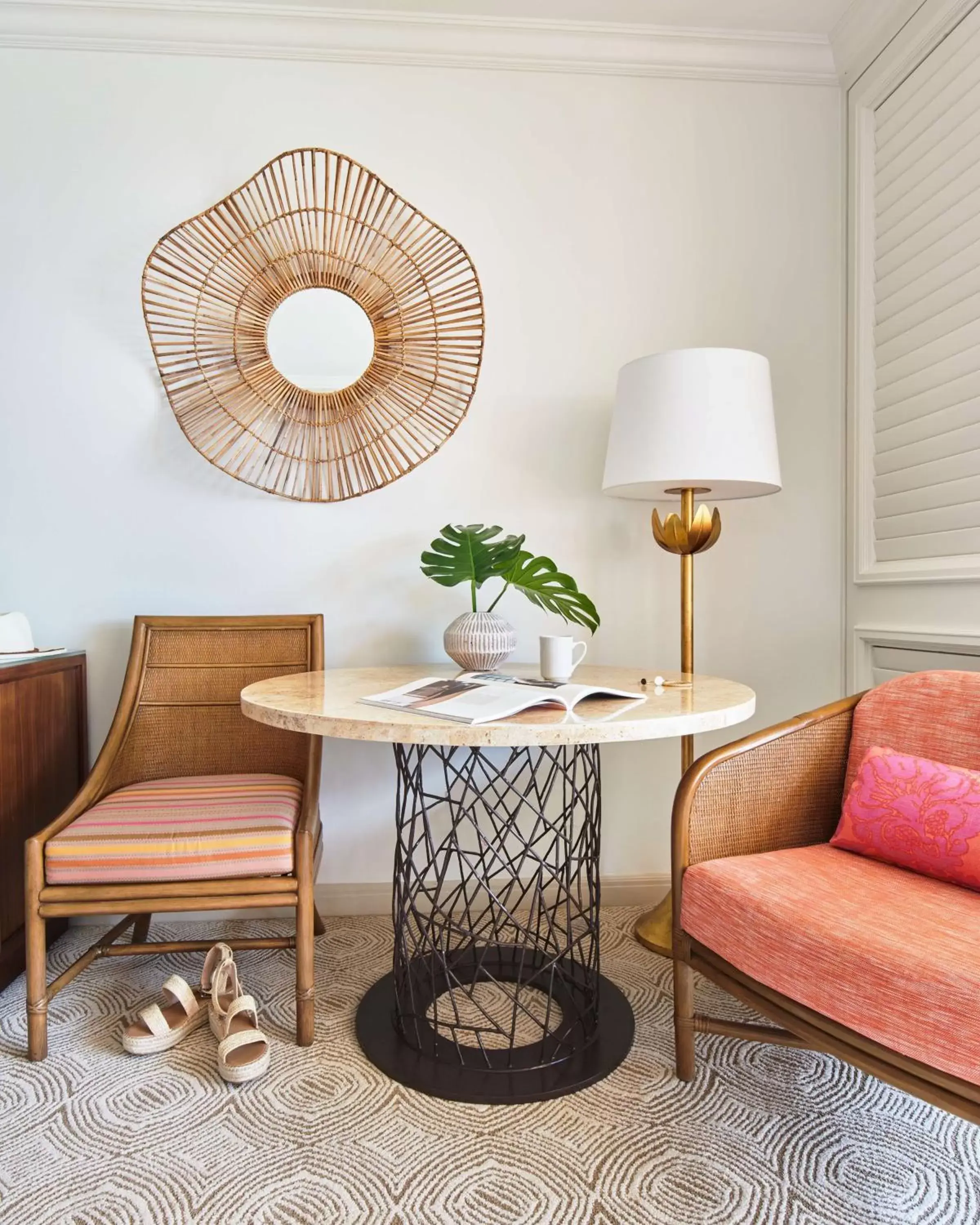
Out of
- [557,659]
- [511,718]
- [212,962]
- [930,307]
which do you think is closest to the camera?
[511,718]

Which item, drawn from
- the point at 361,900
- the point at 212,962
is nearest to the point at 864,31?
the point at 361,900

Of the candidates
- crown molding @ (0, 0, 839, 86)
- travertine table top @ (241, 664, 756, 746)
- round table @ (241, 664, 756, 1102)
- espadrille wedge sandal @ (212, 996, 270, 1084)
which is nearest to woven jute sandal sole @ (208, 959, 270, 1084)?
espadrille wedge sandal @ (212, 996, 270, 1084)

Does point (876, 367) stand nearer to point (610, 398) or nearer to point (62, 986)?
point (610, 398)

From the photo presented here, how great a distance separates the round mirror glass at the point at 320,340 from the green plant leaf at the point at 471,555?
62cm

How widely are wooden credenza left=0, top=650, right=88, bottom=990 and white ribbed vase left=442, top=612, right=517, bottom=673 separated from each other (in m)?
0.97

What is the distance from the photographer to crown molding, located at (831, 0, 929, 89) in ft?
6.13

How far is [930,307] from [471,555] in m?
1.31

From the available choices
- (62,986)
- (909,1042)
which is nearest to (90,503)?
(62,986)

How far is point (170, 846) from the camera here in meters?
1.34

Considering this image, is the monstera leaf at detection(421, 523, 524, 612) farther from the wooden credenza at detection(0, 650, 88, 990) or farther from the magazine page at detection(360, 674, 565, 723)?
the wooden credenza at detection(0, 650, 88, 990)

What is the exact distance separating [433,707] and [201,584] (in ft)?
3.70

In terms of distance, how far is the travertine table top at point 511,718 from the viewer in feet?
3.41

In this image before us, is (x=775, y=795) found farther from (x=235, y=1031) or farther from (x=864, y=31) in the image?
(x=864, y=31)

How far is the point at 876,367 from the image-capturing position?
2039 mm
